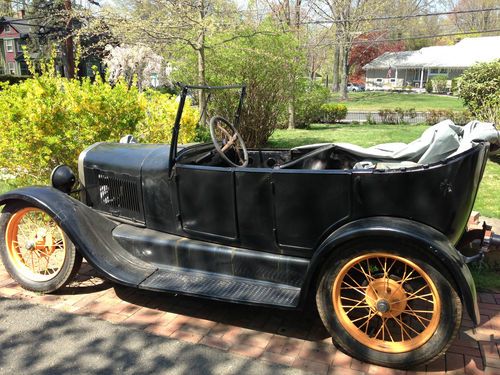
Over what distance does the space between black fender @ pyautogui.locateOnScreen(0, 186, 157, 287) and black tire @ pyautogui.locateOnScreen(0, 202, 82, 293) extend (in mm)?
117

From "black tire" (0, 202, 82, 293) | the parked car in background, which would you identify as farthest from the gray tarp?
the parked car in background

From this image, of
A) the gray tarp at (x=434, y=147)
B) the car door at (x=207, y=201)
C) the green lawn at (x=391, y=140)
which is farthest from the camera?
the green lawn at (x=391, y=140)

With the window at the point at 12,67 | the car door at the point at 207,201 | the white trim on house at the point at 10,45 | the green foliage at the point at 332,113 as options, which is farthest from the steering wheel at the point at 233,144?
the white trim on house at the point at 10,45

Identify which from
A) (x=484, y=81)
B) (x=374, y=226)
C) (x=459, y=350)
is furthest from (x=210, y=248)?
(x=484, y=81)

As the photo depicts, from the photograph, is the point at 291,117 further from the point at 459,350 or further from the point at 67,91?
the point at 459,350

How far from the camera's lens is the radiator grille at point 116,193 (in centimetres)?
356

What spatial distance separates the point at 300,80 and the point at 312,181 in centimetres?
991

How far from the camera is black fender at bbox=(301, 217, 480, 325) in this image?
2.40 metres

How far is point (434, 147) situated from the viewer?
290 cm

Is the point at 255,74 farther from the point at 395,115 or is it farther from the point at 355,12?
the point at 355,12

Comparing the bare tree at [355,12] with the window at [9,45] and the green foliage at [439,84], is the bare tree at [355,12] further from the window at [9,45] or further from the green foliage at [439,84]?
the window at [9,45]

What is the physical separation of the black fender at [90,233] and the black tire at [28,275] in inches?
4.6

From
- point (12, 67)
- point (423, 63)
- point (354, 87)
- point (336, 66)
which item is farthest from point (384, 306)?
point (354, 87)

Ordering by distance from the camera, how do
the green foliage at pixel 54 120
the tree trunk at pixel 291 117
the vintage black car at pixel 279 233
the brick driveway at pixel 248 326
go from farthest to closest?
the tree trunk at pixel 291 117
the green foliage at pixel 54 120
the brick driveway at pixel 248 326
the vintage black car at pixel 279 233
